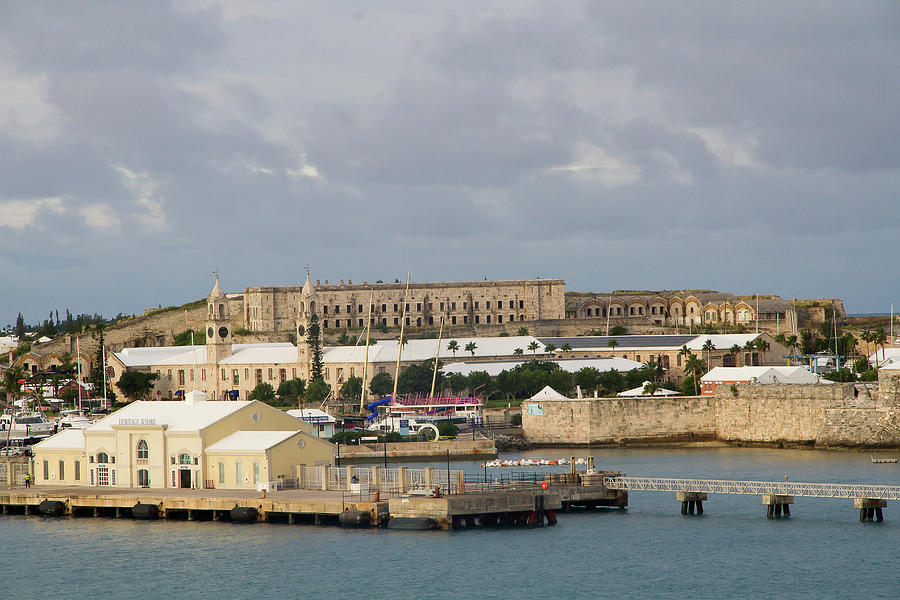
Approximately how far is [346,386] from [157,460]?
5055cm

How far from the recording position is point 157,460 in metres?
49.2

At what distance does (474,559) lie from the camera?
40406mm

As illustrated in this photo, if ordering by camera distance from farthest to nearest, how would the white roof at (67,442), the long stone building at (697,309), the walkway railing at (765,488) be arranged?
the long stone building at (697,309)
the white roof at (67,442)
the walkway railing at (765,488)

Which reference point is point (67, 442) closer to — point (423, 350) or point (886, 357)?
point (886, 357)

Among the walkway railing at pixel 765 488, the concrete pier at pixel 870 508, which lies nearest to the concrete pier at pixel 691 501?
the walkway railing at pixel 765 488

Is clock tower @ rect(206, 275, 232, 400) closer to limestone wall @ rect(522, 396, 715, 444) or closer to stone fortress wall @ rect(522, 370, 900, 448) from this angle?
stone fortress wall @ rect(522, 370, 900, 448)

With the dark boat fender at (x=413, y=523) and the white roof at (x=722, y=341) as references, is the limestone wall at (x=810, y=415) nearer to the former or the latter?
the white roof at (x=722, y=341)

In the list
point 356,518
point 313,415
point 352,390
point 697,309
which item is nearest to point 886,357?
point 352,390

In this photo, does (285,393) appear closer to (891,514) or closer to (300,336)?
(300,336)

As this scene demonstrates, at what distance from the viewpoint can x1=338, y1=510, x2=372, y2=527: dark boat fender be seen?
140 ft

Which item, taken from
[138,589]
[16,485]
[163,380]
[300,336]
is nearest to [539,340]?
[300,336]

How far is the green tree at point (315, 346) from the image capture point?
100 m

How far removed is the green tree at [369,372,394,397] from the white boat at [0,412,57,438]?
24.1 metres

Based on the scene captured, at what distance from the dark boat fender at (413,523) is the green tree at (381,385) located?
5795 cm
